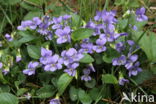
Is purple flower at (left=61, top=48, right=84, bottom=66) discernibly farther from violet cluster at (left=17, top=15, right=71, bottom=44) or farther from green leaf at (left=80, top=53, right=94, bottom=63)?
violet cluster at (left=17, top=15, right=71, bottom=44)

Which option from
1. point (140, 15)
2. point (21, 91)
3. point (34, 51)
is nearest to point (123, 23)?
point (140, 15)

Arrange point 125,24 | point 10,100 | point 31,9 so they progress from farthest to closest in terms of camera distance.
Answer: point 31,9 → point 125,24 → point 10,100

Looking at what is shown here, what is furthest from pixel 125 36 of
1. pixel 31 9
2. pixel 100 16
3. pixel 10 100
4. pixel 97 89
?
pixel 31 9

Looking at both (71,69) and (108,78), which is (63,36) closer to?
(71,69)

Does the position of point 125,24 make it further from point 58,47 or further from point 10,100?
point 10,100

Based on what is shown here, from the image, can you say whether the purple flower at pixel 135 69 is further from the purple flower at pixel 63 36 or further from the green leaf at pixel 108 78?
the purple flower at pixel 63 36

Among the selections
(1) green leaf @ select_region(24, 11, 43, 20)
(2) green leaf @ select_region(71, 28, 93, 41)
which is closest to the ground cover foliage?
(2) green leaf @ select_region(71, 28, 93, 41)

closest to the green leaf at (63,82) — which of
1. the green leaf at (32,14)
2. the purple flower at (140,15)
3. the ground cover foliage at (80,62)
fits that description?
the ground cover foliage at (80,62)
